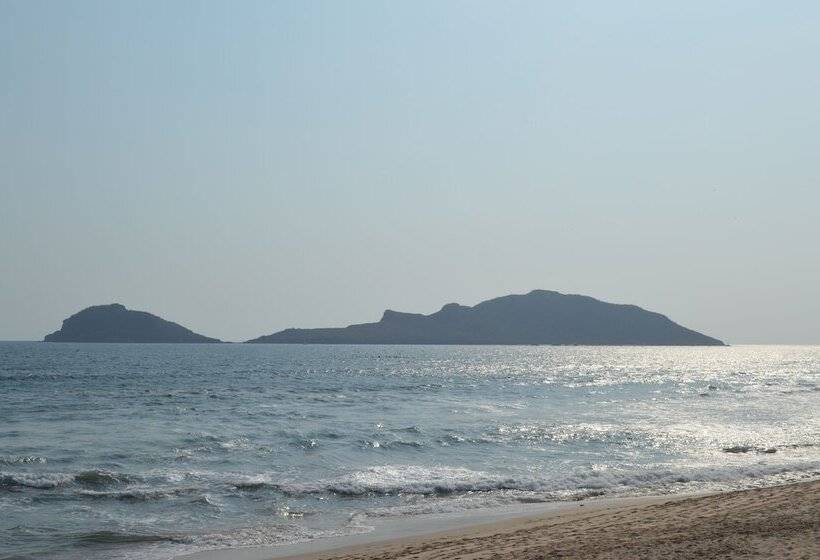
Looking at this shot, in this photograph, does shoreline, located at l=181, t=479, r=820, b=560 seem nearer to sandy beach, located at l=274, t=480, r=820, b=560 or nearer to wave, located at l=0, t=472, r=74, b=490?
sandy beach, located at l=274, t=480, r=820, b=560

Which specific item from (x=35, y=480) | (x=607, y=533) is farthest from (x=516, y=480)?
(x=35, y=480)

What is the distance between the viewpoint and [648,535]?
1210cm

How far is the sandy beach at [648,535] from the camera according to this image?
10.7 meters

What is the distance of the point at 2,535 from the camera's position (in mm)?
14766

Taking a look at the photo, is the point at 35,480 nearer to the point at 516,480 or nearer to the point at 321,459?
the point at 321,459

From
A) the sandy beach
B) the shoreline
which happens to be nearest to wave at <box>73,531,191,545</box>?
the shoreline

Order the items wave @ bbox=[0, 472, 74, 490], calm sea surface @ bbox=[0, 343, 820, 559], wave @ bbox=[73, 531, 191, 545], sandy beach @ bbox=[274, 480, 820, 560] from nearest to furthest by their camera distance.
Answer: sandy beach @ bbox=[274, 480, 820, 560], wave @ bbox=[73, 531, 191, 545], calm sea surface @ bbox=[0, 343, 820, 559], wave @ bbox=[0, 472, 74, 490]

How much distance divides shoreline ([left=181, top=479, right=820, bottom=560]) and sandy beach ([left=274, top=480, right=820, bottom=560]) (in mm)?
15

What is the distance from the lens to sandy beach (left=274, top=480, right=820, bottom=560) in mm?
10703

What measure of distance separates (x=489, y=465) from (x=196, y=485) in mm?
8708

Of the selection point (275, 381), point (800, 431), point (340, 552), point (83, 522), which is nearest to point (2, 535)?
point (83, 522)

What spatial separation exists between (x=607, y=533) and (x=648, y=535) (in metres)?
0.80

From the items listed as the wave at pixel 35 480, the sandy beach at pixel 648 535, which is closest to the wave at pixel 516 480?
the sandy beach at pixel 648 535

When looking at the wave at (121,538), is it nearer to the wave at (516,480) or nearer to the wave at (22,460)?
the wave at (516,480)
